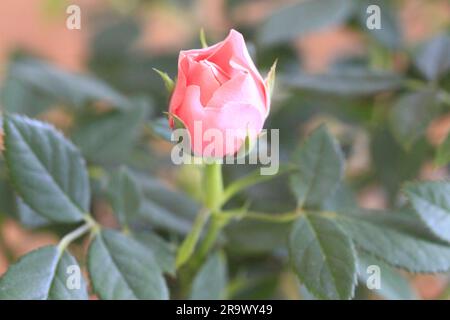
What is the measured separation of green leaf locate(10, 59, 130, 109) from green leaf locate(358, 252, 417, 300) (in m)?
0.27

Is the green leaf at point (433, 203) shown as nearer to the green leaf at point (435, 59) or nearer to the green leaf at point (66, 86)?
the green leaf at point (435, 59)

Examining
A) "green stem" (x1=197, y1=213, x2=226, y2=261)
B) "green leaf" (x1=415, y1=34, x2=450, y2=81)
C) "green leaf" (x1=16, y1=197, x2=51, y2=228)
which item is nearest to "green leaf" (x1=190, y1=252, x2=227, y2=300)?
"green stem" (x1=197, y1=213, x2=226, y2=261)

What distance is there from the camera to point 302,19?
65cm

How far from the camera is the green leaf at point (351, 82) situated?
532mm

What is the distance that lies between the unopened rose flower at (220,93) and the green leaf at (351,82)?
20cm

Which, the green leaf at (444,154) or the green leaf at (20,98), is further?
the green leaf at (20,98)

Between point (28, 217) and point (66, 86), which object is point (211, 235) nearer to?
point (28, 217)

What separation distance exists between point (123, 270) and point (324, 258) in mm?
121

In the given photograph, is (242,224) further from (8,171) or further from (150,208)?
(8,171)

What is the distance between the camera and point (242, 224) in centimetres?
52

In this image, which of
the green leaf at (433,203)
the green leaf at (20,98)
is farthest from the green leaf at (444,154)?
the green leaf at (20,98)

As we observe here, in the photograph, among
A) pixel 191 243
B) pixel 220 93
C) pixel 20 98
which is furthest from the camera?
pixel 20 98

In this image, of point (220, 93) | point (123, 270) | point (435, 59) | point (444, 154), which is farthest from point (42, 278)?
point (435, 59)

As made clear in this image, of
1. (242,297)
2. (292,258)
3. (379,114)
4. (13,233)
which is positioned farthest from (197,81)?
(13,233)
